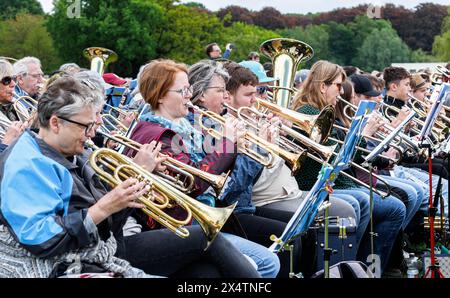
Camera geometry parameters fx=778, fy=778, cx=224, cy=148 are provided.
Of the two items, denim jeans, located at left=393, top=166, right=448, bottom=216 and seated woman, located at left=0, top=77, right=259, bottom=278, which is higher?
seated woman, located at left=0, top=77, right=259, bottom=278

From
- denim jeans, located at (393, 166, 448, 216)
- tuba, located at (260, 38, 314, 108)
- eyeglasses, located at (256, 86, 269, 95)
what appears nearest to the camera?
eyeglasses, located at (256, 86, 269, 95)

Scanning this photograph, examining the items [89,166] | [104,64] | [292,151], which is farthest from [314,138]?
[104,64]

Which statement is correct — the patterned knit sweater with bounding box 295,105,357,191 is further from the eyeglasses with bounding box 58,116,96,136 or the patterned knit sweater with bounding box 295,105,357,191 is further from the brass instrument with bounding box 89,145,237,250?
the eyeglasses with bounding box 58,116,96,136

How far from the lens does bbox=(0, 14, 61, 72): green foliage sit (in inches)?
1893

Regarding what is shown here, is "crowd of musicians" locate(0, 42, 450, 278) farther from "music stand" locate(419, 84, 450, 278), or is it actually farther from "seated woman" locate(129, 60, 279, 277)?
"music stand" locate(419, 84, 450, 278)

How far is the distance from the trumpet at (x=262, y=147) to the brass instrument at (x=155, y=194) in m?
1.18

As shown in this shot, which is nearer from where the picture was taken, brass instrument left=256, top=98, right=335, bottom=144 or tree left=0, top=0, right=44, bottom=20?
brass instrument left=256, top=98, right=335, bottom=144

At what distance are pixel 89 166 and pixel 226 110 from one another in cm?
217

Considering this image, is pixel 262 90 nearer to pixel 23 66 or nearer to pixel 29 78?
pixel 29 78

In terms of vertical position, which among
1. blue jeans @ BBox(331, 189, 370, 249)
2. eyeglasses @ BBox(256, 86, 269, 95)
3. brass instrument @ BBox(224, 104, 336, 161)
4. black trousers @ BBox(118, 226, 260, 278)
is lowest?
blue jeans @ BBox(331, 189, 370, 249)

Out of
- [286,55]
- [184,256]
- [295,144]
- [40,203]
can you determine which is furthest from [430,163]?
[40,203]

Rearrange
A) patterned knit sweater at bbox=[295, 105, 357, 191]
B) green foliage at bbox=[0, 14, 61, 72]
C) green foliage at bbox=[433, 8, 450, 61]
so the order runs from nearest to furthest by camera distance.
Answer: patterned knit sweater at bbox=[295, 105, 357, 191] → green foliage at bbox=[0, 14, 61, 72] → green foliage at bbox=[433, 8, 450, 61]

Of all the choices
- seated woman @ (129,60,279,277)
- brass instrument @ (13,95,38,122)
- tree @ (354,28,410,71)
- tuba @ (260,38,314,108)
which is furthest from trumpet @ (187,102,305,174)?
tree @ (354,28,410,71)

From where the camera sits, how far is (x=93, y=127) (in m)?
3.76
